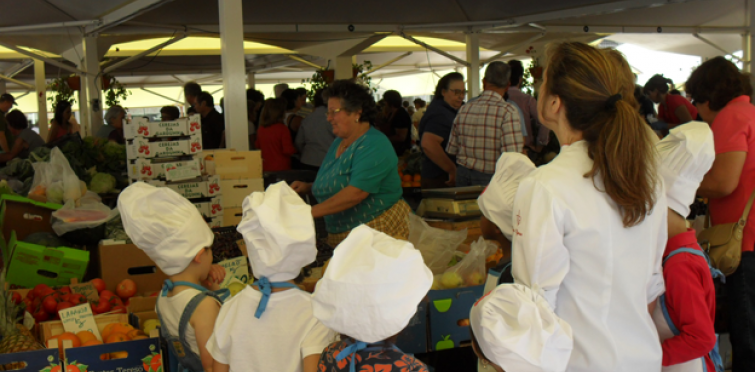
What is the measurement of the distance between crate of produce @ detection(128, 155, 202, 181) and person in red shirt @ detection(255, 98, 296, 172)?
101 inches

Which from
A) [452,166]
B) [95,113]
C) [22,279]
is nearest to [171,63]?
[95,113]

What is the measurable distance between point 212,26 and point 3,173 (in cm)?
369

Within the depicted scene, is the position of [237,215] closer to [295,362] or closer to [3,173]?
[3,173]

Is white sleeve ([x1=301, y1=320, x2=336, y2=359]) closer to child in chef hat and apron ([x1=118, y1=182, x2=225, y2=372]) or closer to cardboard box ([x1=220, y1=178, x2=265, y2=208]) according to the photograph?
child in chef hat and apron ([x1=118, y1=182, x2=225, y2=372])

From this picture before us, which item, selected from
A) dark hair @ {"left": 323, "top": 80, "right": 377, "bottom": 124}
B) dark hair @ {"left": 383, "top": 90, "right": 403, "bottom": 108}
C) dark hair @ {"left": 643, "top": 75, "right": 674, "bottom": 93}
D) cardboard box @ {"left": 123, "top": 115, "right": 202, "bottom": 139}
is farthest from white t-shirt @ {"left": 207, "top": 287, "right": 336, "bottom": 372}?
dark hair @ {"left": 643, "top": 75, "right": 674, "bottom": 93}

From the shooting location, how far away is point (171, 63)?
41.6 feet

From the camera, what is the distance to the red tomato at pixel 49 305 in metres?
2.77

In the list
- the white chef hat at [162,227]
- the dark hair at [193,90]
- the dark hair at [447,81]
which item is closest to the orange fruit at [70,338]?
the white chef hat at [162,227]

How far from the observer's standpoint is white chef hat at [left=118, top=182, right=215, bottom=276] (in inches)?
82.8

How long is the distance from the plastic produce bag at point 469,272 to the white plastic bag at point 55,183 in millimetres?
2408

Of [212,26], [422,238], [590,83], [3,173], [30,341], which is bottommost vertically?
[30,341]

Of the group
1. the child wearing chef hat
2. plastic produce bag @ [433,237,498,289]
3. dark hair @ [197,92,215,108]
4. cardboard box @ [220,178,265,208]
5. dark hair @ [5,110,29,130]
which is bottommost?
plastic produce bag @ [433,237,498,289]

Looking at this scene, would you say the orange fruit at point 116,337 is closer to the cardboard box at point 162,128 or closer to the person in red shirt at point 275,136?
the cardboard box at point 162,128

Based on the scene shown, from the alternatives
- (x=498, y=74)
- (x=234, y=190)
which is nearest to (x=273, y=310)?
(x=234, y=190)
